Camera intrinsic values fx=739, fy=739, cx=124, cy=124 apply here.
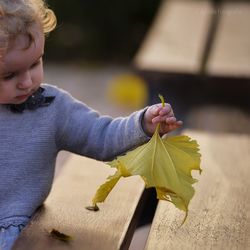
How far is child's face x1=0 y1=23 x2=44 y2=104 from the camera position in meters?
1.52

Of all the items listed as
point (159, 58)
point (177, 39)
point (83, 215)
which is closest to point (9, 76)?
point (83, 215)

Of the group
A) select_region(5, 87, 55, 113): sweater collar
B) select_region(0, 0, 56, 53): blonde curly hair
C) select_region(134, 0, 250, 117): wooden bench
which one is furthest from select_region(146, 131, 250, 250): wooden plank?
select_region(134, 0, 250, 117): wooden bench

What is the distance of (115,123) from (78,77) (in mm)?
4260

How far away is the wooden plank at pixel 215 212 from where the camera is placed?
1486mm

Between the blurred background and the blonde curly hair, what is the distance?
862 mm

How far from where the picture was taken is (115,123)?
1689mm

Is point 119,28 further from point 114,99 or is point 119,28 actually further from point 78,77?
point 114,99

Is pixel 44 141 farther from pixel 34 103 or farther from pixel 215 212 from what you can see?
pixel 215 212

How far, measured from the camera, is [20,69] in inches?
60.6

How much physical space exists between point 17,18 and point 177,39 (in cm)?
265

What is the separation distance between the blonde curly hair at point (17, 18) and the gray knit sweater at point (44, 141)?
0.64 feet

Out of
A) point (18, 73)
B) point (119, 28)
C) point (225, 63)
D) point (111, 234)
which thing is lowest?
point (119, 28)

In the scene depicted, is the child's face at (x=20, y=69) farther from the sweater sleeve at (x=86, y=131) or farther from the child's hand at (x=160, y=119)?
the child's hand at (x=160, y=119)

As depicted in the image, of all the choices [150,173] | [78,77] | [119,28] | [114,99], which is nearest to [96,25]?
[119,28]
